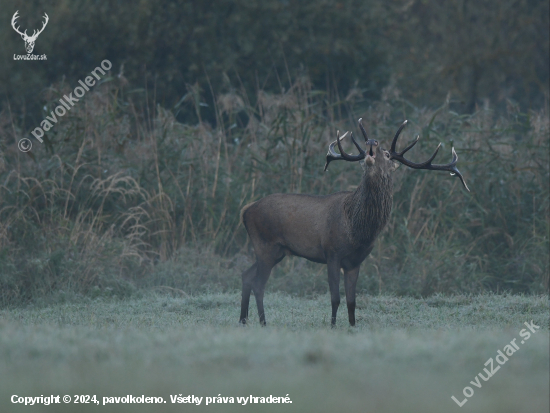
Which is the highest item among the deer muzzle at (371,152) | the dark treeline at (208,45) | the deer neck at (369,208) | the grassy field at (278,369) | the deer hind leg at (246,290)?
the dark treeline at (208,45)

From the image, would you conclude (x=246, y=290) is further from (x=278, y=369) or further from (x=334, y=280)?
(x=278, y=369)

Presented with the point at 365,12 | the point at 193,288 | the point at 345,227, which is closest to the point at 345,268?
the point at 345,227

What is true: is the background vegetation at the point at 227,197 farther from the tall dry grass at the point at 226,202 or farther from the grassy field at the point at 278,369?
the grassy field at the point at 278,369

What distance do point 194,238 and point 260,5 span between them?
38.0 feet

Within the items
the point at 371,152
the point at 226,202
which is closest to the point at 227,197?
the point at 226,202

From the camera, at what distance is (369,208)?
7184 millimetres

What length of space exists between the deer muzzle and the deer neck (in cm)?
Result: 19

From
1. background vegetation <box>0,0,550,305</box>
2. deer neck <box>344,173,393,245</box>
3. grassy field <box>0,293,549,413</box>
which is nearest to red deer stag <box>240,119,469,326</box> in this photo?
deer neck <box>344,173,393,245</box>

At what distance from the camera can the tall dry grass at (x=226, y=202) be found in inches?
400

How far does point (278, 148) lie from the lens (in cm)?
1179

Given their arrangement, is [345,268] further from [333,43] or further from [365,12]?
[365,12]

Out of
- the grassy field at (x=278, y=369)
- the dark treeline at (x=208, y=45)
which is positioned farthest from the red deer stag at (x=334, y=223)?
the dark treeline at (x=208, y=45)

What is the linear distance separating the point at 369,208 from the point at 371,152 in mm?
559

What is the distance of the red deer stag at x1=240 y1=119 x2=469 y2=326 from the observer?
7152 millimetres
